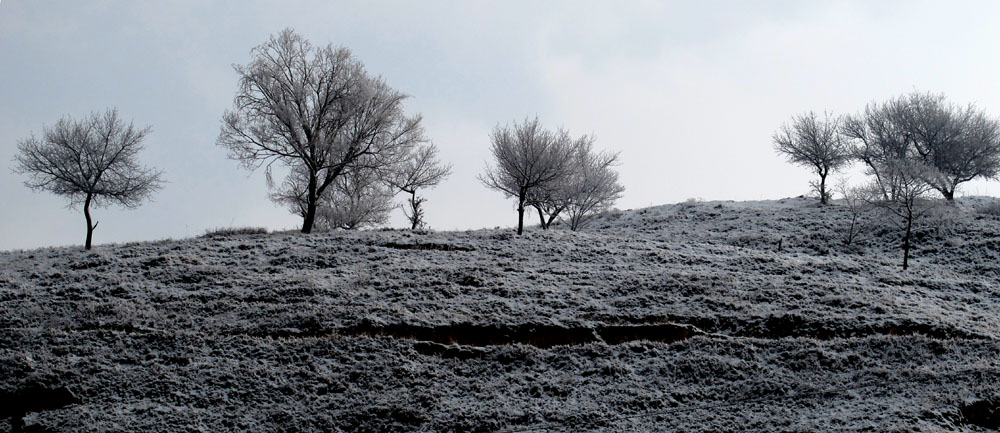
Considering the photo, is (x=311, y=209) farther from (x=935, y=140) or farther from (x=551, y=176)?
(x=935, y=140)

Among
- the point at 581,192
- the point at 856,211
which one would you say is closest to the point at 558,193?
the point at 581,192

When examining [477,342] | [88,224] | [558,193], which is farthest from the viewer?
[558,193]

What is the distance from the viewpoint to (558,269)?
74.9ft

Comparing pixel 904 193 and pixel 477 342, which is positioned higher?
pixel 904 193

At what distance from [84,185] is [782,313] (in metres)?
27.3

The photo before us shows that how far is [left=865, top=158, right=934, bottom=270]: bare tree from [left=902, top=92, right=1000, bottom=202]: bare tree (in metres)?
11.3

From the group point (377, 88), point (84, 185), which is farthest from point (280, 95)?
point (84, 185)

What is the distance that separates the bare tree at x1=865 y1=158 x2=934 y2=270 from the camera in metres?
33.0

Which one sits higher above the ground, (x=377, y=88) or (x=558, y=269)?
(x=377, y=88)

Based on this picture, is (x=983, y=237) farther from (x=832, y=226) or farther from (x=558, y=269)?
(x=558, y=269)

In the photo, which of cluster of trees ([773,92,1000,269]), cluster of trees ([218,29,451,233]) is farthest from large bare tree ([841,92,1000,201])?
cluster of trees ([218,29,451,233])

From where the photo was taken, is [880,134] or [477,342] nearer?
[477,342]

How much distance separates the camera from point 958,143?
153 feet

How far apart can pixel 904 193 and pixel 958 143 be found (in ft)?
55.7
